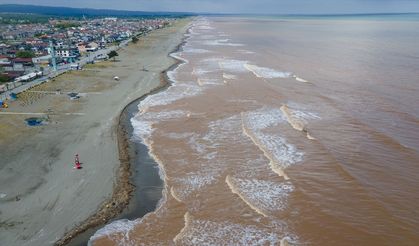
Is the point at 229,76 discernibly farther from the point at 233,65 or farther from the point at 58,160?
the point at 58,160

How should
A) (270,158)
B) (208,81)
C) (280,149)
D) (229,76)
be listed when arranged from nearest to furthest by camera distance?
(270,158), (280,149), (208,81), (229,76)

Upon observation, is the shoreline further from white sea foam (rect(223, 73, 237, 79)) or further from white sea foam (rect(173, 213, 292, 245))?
white sea foam (rect(223, 73, 237, 79))

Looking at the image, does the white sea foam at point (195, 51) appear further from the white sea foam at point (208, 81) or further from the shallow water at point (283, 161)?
the shallow water at point (283, 161)

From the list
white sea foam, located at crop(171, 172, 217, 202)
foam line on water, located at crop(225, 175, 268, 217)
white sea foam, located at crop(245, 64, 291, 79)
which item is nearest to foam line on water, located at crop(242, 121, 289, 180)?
foam line on water, located at crop(225, 175, 268, 217)

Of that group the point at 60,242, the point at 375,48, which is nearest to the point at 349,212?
the point at 60,242

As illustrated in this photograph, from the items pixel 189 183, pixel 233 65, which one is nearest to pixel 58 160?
pixel 189 183

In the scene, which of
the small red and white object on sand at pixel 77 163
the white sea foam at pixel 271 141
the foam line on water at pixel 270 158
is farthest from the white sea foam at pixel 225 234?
the small red and white object on sand at pixel 77 163
